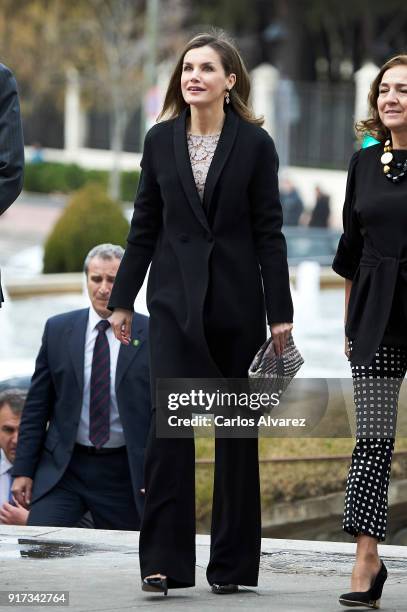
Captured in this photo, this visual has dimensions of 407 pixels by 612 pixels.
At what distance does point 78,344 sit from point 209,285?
1690 millimetres

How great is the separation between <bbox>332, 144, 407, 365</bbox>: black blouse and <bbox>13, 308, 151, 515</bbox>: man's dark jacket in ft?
5.26

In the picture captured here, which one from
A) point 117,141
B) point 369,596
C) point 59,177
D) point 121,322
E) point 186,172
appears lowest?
point 369,596

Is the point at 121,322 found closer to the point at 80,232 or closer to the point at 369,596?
the point at 369,596

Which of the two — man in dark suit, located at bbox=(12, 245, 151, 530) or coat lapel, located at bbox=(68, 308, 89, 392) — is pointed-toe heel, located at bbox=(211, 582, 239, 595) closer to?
man in dark suit, located at bbox=(12, 245, 151, 530)

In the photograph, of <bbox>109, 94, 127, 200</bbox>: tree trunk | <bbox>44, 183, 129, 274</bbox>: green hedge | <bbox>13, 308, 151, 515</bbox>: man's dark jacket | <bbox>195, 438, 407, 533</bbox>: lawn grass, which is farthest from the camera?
<bbox>109, 94, 127, 200</bbox>: tree trunk

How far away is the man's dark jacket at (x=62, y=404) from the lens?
20.2 feet

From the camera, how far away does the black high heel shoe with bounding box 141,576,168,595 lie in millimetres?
4629

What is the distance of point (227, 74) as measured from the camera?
189 inches

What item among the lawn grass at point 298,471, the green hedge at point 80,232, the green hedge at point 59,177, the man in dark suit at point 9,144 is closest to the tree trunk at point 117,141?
the green hedge at point 59,177

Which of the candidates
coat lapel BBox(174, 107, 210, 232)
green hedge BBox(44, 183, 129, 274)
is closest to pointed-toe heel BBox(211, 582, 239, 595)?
coat lapel BBox(174, 107, 210, 232)

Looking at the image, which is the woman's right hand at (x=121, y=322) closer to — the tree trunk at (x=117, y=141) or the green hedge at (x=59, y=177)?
the tree trunk at (x=117, y=141)

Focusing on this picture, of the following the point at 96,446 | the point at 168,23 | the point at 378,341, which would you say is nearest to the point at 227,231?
the point at 378,341

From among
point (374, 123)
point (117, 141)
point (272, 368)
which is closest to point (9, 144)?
point (272, 368)

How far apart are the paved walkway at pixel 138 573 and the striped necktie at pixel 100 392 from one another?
567mm
